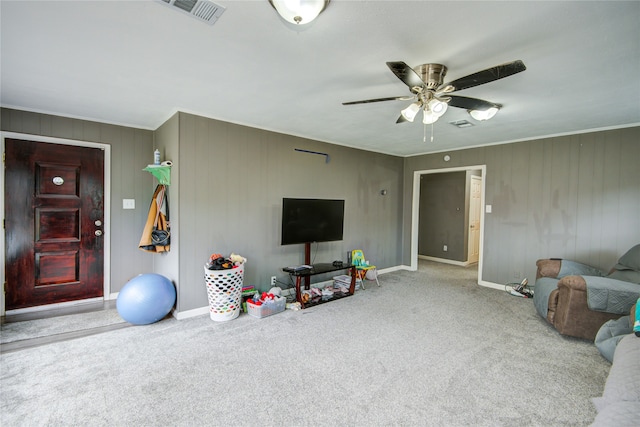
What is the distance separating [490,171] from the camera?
490 centimetres

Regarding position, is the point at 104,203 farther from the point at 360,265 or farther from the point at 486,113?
the point at 486,113

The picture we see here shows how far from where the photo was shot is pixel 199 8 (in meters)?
1.58

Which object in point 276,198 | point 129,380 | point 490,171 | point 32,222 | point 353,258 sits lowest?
point 129,380

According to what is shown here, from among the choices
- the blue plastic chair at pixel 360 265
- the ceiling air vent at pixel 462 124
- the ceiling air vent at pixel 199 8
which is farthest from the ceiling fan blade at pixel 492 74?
the blue plastic chair at pixel 360 265

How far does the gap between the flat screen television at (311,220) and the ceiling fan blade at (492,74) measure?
8.10ft

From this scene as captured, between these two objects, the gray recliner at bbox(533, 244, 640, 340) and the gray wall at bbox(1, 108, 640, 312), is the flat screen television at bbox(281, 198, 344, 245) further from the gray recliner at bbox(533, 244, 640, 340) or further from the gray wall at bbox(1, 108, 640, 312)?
the gray recliner at bbox(533, 244, 640, 340)

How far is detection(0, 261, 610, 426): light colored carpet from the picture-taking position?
189cm

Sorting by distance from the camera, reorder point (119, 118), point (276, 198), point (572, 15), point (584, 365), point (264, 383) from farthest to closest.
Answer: point (276, 198) < point (119, 118) < point (584, 365) < point (264, 383) < point (572, 15)

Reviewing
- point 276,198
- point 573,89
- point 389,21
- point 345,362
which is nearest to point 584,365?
point 345,362

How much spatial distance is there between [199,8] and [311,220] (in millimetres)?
2950

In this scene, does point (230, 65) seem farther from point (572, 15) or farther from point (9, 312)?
point (9, 312)

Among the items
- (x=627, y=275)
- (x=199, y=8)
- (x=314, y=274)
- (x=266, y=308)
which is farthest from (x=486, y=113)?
(x=266, y=308)

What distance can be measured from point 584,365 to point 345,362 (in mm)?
2039

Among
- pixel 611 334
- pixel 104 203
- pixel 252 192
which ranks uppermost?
pixel 252 192
